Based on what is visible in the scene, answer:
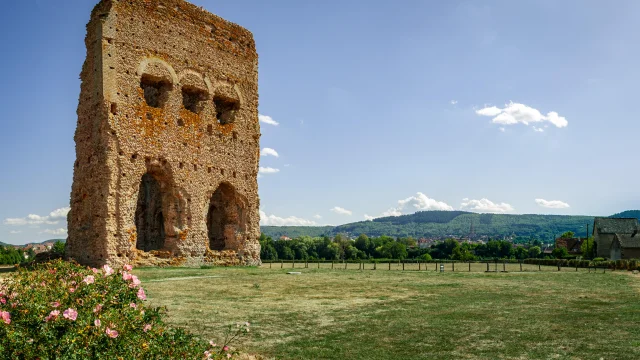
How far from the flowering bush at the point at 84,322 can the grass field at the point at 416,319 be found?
2.52 metres

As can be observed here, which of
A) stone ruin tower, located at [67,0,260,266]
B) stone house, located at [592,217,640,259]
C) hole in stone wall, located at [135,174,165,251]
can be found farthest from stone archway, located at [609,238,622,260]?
hole in stone wall, located at [135,174,165,251]

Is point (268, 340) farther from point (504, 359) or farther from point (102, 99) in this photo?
point (102, 99)

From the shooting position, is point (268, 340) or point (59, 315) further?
point (268, 340)

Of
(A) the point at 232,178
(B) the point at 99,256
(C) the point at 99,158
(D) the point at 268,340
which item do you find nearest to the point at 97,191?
(C) the point at 99,158

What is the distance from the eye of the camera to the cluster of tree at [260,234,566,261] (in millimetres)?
77625

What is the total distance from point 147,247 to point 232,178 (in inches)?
274

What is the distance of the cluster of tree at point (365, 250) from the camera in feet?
255

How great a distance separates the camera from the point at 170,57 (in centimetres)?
2542

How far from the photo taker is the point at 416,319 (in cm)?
986

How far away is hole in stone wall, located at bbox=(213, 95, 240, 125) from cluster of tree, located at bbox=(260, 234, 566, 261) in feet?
141

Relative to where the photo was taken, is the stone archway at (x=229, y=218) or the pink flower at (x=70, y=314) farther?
the stone archway at (x=229, y=218)

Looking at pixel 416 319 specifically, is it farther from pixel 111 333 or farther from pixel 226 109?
pixel 226 109

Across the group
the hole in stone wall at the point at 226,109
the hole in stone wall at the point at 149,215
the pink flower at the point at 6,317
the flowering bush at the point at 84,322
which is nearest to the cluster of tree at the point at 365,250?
the hole in stone wall at the point at 149,215

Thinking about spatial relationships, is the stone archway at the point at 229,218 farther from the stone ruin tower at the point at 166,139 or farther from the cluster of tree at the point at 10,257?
the cluster of tree at the point at 10,257
